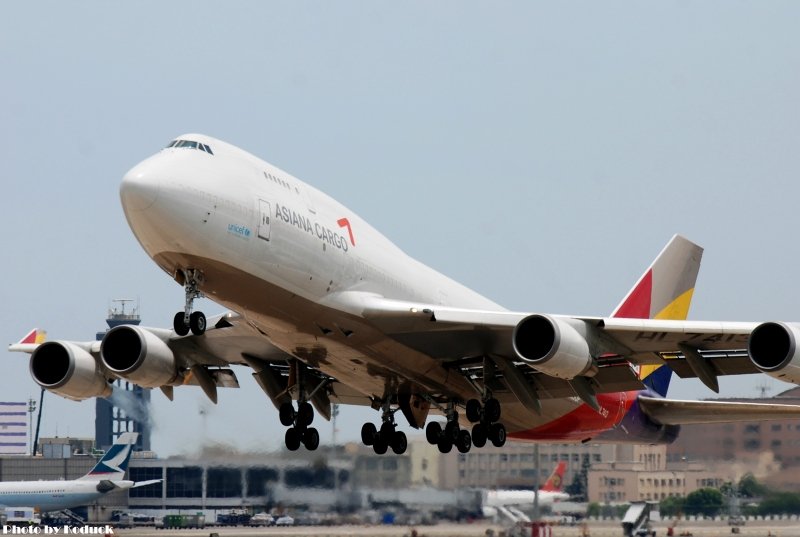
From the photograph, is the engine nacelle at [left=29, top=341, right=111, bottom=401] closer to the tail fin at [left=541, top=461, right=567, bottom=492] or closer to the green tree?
the tail fin at [left=541, top=461, right=567, bottom=492]

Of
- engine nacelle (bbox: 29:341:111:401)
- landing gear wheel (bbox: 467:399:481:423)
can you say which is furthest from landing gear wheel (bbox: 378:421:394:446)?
engine nacelle (bbox: 29:341:111:401)

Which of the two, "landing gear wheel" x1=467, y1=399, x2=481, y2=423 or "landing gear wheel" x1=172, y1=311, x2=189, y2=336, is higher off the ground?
"landing gear wheel" x1=172, y1=311, x2=189, y2=336

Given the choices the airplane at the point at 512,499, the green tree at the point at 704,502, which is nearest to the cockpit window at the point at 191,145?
the airplane at the point at 512,499

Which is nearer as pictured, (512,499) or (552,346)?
(552,346)

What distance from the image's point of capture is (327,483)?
118 ft

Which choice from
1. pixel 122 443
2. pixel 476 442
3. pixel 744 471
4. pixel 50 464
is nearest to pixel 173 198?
pixel 476 442

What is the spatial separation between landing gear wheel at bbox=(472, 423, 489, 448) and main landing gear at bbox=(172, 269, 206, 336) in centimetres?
765

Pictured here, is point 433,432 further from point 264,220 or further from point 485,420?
point 264,220

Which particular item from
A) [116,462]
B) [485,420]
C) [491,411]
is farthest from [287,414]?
[116,462]

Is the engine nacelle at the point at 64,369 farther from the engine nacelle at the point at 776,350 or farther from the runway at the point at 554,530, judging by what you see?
the engine nacelle at the point at 776,350

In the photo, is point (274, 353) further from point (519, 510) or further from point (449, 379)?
point (519, 510)

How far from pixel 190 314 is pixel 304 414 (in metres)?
6.87

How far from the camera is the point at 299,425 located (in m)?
27.1

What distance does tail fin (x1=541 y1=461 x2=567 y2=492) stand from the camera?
36750 mm
